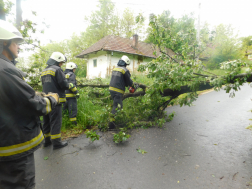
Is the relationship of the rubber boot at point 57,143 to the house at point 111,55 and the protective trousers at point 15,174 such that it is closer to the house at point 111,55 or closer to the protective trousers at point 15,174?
the protective trousers at point 15,174

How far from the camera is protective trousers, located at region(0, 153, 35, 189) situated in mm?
1314

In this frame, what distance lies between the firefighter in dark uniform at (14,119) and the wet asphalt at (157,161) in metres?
0.84

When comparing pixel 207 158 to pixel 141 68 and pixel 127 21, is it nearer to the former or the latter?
pixel 141 68

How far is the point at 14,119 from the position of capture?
1.33m

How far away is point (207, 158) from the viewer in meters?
2.60

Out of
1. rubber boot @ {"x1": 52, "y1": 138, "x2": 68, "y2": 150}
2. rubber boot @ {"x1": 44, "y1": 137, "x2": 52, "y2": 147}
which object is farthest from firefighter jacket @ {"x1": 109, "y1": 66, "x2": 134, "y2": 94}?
rubber boot @ {"x1": 44, "y1": 137, "x2": 52, "y2": 147}

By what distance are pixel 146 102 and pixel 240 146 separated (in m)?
2.53

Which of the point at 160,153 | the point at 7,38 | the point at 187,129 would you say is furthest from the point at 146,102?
the point at 7,38

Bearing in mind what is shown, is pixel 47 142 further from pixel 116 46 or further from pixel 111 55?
pixel 116 46

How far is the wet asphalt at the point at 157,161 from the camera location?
6.72ft

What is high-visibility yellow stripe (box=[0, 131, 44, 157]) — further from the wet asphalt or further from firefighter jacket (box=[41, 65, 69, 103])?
firefighter jacket (box=[41, 65, 69, 103])

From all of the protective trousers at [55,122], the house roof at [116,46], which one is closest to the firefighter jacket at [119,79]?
the protective trousers at [55,122]

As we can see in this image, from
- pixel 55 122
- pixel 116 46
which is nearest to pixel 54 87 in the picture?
pixel 55 122

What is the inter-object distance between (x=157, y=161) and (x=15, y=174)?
2059 millimetres
